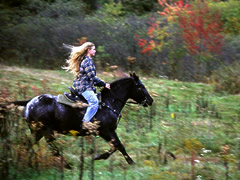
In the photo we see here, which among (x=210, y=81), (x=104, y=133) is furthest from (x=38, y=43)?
(x=104, y=133)

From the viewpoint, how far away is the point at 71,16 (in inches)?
952

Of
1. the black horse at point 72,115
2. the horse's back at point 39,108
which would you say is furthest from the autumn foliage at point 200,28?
the horse's back at point 39,108

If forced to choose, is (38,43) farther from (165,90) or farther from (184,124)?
(184,124)

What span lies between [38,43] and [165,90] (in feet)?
30.9

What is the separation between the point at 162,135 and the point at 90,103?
9.48ft

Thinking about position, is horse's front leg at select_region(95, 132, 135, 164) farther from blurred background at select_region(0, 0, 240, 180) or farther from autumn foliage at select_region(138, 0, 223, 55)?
autumn foliage at select_region(138, 0, 223, 55)

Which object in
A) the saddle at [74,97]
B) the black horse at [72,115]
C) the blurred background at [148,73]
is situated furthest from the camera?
the saddle at [74,97]

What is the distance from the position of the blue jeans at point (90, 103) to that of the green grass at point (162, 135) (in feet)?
2.19

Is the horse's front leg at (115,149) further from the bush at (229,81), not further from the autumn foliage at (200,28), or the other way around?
the autumn foliage at (200,28)

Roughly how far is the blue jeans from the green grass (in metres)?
0.67

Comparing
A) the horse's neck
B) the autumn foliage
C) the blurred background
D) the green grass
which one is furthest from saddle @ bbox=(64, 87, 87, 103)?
the autumn foliage

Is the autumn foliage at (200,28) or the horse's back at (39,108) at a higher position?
the horse's back at (39,108)

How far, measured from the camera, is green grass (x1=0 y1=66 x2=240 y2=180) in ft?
20.7

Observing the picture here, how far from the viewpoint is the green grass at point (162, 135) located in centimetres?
631
